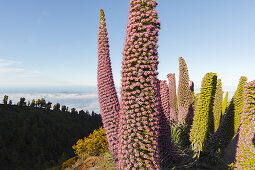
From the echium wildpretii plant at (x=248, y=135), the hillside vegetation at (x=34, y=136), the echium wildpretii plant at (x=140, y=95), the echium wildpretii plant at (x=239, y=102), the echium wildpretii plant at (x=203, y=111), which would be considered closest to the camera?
the echium wildpretii plant at (x=140, y=95)

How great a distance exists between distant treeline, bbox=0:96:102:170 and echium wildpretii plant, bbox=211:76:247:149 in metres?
58.8

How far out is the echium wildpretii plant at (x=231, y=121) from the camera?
5.88 meters

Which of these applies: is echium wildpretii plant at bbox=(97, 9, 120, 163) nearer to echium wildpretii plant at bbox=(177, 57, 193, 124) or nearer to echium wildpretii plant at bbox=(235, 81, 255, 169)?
echium wildpretii plant at bbox=(235, 81, 255, 169)

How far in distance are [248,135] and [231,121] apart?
9.37 feet

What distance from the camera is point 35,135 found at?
246ft

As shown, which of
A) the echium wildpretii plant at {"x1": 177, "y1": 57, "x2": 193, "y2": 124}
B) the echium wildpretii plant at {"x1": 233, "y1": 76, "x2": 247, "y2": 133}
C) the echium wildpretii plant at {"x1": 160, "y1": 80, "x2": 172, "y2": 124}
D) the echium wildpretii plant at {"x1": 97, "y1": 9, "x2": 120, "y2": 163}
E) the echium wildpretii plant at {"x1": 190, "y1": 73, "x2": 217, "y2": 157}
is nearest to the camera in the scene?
the echium wildpretii plant at {"x1": 97, "y1": 9, "x2": 120, "y2": 163}

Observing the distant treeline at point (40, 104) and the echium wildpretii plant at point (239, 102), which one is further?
the distant treeline at point (40, 104)

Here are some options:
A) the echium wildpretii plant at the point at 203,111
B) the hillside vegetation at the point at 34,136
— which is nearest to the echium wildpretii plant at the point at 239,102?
the echium wildpretii plant at the point at 203,111

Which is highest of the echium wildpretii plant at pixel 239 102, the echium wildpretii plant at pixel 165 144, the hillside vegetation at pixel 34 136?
the echium wildpretii plant at pixel 239 102

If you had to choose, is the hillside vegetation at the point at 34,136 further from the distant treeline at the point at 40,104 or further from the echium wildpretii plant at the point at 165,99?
the echium wildpretii plant at the point at 165,99

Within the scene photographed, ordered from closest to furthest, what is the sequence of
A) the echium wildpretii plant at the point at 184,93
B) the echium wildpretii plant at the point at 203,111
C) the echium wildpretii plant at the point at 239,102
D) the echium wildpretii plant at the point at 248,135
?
the echium wildpretii plant at the point at 248,135, the echium wildpretii plant at the point at 203,111, the echium wildpretii plant at the point at 239,102, the echium wildpretii plant at the point at 184,93

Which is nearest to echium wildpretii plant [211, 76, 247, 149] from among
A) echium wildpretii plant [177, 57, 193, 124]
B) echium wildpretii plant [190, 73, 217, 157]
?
echium wildpretii plant [190, 73, 217, 157]

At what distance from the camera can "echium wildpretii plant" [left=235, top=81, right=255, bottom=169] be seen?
3465 mm

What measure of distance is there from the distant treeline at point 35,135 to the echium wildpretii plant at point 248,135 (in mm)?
61067
